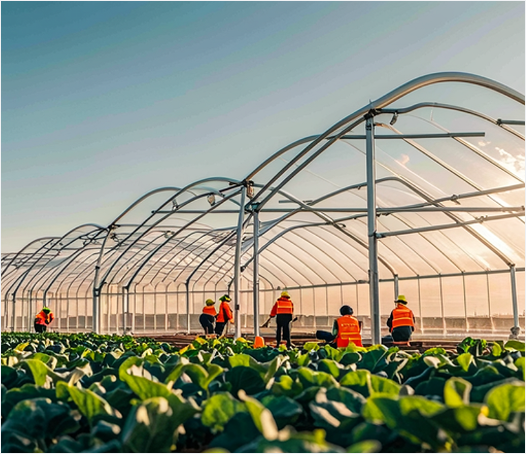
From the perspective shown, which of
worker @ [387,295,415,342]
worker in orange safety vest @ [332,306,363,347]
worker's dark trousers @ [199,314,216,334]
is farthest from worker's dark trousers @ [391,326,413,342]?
worker's dark trousers @ [199,314,216,334]

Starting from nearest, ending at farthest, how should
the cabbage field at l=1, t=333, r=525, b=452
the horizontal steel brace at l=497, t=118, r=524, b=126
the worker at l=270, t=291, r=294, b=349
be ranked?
the cabbage field at l=1, t=333, r=525, b=452 → the horizontal steel brace at l=497, t=118, r=524, b=126 → the worker at l=270, t=291, r=294, b=349

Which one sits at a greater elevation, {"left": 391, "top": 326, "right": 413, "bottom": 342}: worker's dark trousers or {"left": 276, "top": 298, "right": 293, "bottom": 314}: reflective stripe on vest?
{"left": 276, "top": 298, "right": 293, "bottom": 314}: reflective stripe on vest

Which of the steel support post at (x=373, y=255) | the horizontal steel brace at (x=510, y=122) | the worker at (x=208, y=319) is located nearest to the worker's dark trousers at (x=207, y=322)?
the worker at (x=208, y=319)

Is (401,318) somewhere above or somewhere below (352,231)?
below

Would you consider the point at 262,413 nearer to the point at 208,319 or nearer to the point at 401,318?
the point at 401,318

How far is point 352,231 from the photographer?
2364cm

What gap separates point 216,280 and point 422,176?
1926 cm

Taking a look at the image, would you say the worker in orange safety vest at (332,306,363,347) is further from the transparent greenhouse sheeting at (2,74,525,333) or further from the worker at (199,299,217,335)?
the worker at (199,299,217,335)

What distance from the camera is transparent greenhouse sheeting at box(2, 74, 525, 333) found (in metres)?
13.1

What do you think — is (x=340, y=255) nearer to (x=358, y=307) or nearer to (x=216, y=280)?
(x=358, y=307)

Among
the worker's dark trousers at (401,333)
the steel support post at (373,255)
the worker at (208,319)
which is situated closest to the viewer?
the steel support post at (373,255)

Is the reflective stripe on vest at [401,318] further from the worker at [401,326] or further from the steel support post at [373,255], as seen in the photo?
the steel support post at [373,255]

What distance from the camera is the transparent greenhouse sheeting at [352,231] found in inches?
516

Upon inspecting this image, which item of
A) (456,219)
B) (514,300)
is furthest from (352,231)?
(514,300)
